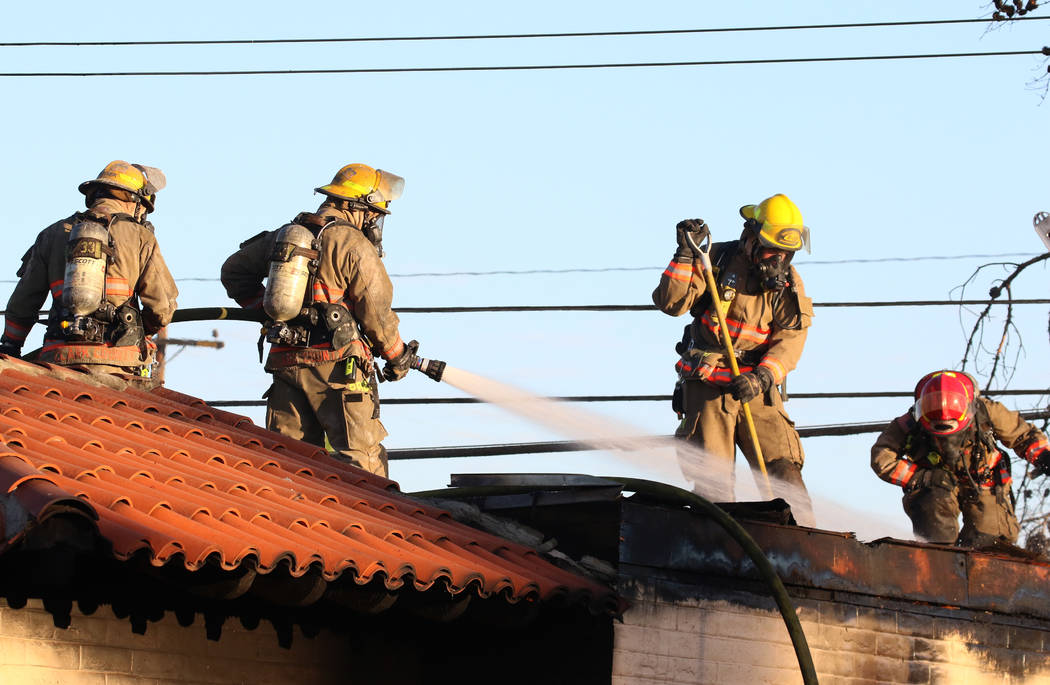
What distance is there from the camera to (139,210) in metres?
9.32

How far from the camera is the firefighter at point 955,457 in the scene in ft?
31.7

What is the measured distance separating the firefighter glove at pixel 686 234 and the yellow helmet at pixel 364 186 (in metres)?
1.82

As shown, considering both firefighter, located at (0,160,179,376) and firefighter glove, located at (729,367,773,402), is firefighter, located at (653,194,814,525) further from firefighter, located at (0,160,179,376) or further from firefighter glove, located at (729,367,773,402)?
firefighter, located at (0,160,179,376)

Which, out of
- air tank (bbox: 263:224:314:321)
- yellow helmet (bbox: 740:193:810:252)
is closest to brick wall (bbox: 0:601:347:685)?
air tank (bbox: 263:224:314:321)

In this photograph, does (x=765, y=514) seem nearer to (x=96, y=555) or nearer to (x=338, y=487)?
(x=338, y=487)

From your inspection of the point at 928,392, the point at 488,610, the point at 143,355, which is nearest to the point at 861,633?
the point at 488,610

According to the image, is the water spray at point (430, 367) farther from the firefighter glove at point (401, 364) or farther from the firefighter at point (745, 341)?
the firefighter at point (745, 341)

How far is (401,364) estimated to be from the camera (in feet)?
30.7

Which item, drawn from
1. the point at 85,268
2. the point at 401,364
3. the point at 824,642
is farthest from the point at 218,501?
the point at 401,364

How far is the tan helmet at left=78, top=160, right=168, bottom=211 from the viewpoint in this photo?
910 centimetres

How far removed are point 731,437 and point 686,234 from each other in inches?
48.5

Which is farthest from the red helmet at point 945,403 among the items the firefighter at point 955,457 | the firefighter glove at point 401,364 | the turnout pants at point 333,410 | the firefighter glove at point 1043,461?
the turnout pants at point 333,410

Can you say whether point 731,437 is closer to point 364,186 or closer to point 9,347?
point 364,186

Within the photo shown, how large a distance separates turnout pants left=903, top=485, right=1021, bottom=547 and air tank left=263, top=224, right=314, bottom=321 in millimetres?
4063
